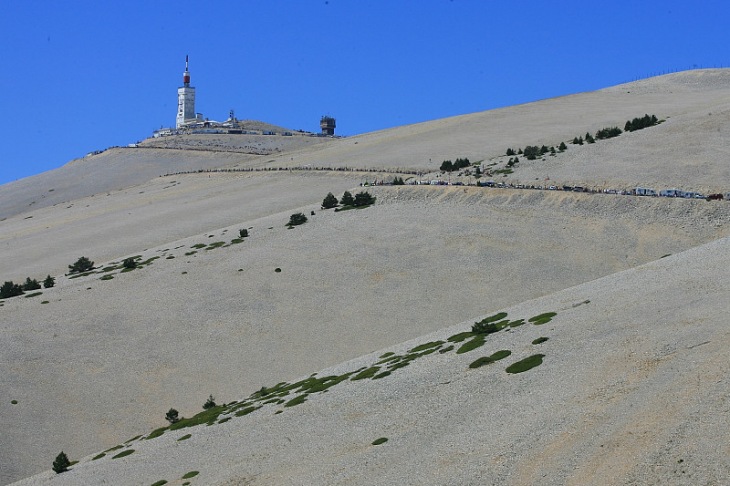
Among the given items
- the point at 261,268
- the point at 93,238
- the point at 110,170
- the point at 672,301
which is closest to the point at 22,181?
the point at 110,170

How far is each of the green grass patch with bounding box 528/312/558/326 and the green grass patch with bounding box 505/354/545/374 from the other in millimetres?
5219

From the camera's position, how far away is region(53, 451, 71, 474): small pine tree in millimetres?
41312

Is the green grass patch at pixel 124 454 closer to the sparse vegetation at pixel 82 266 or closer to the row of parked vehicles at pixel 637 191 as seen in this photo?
the sparse vegetation at pixel 82 266

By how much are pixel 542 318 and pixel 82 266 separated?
43.1 metres

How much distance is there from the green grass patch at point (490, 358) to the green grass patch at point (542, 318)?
3.63 meters

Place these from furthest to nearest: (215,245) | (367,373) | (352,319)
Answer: (215,245)
(352,319)
(367,373)

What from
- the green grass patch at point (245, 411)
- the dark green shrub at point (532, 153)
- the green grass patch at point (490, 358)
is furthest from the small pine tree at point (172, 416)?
the dark green shrub at point (532, 153)

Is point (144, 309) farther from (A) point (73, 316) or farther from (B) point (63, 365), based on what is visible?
(B) point (63, 365)

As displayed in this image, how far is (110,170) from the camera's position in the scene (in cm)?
15175

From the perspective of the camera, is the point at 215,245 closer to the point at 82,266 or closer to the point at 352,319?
the point at 82,266

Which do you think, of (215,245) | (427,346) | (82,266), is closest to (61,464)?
(427,346)

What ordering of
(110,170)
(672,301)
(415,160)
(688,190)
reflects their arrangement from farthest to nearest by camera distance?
1. (110,170)
2. (415,160)
3. (688,190)
4. (672,301)

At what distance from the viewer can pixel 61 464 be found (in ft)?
136

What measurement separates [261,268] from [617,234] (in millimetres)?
20900
